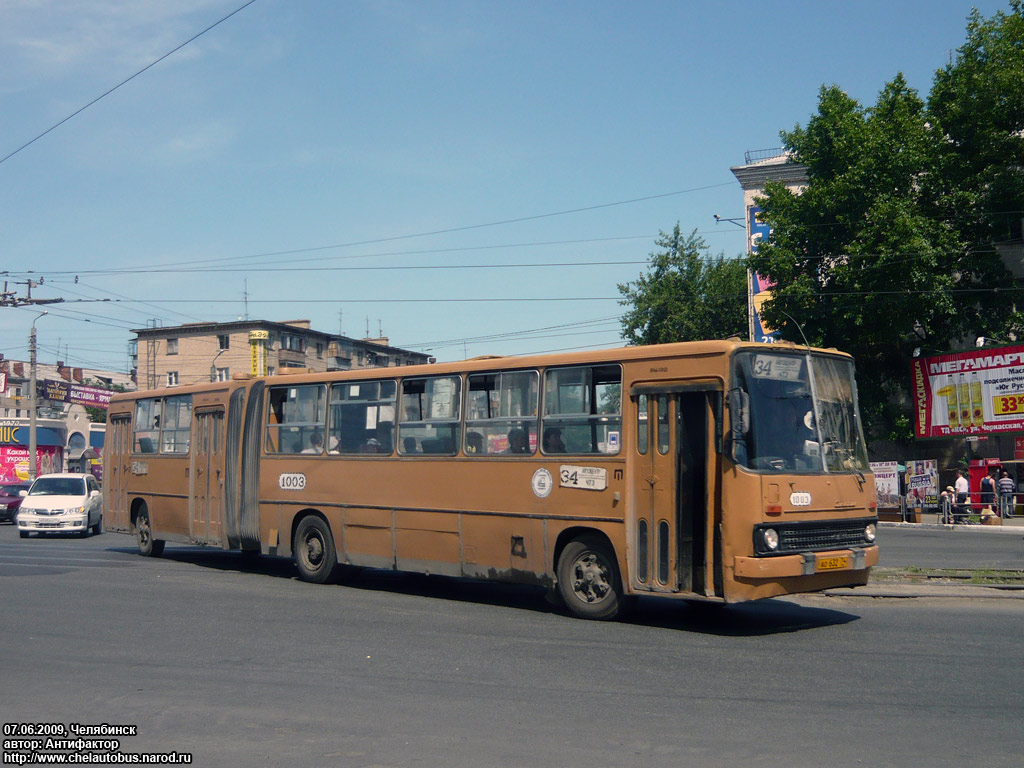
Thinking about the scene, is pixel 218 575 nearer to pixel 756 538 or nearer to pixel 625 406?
pixel 625 406

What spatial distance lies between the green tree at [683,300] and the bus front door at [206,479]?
4106 cm

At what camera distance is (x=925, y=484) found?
1415 inches

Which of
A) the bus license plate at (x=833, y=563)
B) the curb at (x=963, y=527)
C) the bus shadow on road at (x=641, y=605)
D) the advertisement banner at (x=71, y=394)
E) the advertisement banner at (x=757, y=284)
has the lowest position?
the curb at (x=963, y=527)

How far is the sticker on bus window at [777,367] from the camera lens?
10.9 metres

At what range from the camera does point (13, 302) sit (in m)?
39.9

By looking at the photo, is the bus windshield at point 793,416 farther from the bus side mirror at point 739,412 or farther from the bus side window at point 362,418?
the bus side window at point 362,418

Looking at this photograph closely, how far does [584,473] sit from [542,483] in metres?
0.71

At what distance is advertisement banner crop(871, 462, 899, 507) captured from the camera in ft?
117

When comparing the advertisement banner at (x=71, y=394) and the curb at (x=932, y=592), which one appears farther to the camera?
the advertisement banner at (x=71, y=394)

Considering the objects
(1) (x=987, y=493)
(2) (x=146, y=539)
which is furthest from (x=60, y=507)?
(1) (x=987, y=493)

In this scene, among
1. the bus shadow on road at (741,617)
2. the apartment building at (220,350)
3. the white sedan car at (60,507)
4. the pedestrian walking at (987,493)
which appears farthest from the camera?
the apartment building at (220,350)

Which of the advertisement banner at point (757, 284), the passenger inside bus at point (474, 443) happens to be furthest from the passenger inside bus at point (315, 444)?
the advertisement banner at point (757, 284)

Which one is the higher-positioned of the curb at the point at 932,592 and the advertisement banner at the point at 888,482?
the advertisement banner at the point at 888,482

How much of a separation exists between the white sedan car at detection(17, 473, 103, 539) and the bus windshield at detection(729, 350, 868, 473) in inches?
890
